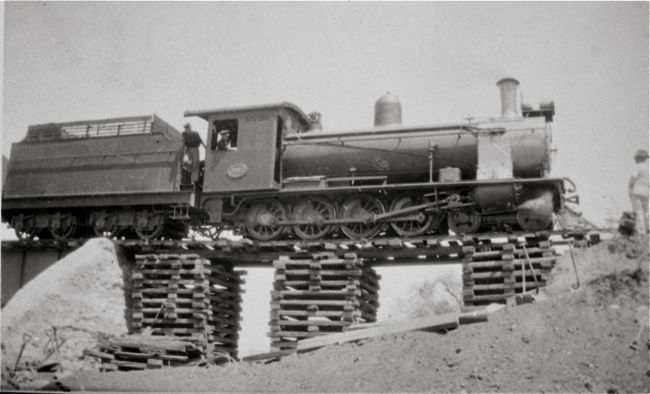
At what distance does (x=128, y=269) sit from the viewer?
528 inches

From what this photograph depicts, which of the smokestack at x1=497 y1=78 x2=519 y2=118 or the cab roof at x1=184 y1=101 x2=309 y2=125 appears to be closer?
the smokestack at x1=497 y1=78 x2=519 y2=118

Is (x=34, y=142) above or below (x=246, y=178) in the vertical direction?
above

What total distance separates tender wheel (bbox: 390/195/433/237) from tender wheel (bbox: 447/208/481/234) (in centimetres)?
A: 41

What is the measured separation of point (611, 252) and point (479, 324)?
232 cm

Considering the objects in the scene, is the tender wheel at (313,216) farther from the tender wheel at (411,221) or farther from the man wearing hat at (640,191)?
the man wearing hat at (640,191)

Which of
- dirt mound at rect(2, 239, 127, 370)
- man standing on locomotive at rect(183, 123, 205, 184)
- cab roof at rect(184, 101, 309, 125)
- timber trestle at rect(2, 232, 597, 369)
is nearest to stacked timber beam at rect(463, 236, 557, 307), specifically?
timber trestle at rect(2, 232, 597, 369)

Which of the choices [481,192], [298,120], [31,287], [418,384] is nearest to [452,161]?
[481,192]

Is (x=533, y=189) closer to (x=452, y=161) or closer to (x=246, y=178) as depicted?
(x=452, y=161)

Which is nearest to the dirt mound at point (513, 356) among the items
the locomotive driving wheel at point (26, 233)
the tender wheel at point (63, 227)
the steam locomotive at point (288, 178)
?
the steam locomotive at point (288, 178)

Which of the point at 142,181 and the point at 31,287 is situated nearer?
the point at 31,287

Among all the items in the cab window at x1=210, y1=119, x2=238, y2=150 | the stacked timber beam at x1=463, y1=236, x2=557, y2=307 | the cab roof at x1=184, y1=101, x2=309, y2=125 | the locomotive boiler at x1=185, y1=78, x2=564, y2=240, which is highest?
the cab roof at x1=184, y1=101, x2=309, y2=125

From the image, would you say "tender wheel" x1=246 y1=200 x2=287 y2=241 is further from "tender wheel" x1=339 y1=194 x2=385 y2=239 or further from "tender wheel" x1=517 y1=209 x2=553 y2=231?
"tender wheel" x1=517 y1=209 x2=553 y2=231

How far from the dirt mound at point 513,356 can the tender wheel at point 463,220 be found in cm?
217

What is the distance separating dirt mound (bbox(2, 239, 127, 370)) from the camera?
11.3m
